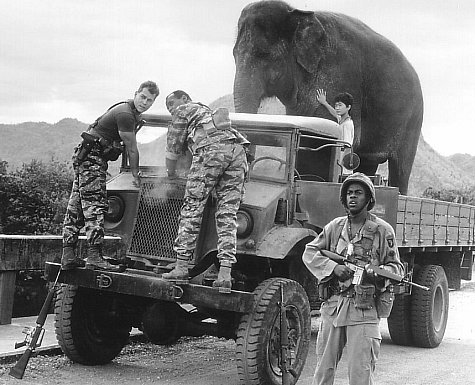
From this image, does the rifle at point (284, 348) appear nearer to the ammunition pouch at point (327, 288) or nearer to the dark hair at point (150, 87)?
the ammunition pouch at point (327, 288)

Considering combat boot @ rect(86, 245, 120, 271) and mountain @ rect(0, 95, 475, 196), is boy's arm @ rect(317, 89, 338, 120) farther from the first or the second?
mountain @ rect(0, 95, 475, 196)

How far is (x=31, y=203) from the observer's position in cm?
1480

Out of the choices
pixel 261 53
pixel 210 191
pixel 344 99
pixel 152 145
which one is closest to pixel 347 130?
pixel 344 99

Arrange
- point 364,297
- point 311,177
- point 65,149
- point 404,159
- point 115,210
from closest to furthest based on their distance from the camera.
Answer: point 364,297, point 115,210, point 311,177, point 404,159, point 65,149

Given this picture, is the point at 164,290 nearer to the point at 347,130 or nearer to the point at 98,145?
the point at 98,145

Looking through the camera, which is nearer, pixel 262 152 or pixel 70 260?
pixel 70 260

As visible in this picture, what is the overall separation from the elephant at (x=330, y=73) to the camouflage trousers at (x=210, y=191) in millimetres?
4198

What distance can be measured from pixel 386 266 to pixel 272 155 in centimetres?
282

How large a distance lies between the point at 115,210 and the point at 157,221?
0.48m

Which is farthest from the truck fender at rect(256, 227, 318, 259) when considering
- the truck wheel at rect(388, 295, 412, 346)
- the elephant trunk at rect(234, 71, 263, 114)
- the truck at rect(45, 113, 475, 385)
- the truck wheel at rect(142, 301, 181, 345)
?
the elephant trunk at rect(234, 71, 263, 114)

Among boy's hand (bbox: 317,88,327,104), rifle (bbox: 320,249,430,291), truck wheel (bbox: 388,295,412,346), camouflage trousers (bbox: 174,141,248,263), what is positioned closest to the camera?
rifle (bbox: 320,249,430,291)

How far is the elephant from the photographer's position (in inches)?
445

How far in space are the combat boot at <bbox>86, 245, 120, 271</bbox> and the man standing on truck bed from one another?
2.28 meters

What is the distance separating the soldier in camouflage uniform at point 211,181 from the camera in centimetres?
647
